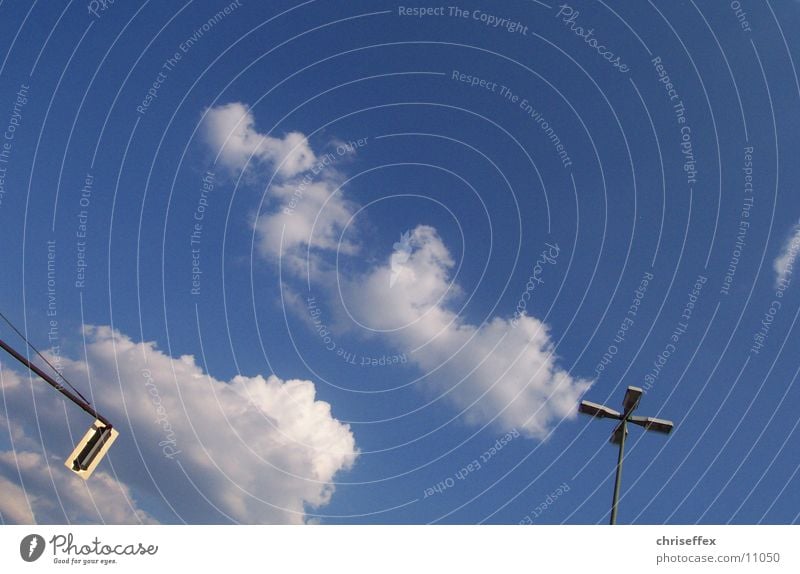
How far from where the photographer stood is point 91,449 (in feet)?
39.5

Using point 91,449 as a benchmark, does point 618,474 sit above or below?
above

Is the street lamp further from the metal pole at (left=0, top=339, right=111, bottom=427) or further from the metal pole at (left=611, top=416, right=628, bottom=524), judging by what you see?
the metal pole at (left=0, top=339, right=111, bottom=427)

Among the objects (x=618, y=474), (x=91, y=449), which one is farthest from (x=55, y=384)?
(x=618, y=474)
